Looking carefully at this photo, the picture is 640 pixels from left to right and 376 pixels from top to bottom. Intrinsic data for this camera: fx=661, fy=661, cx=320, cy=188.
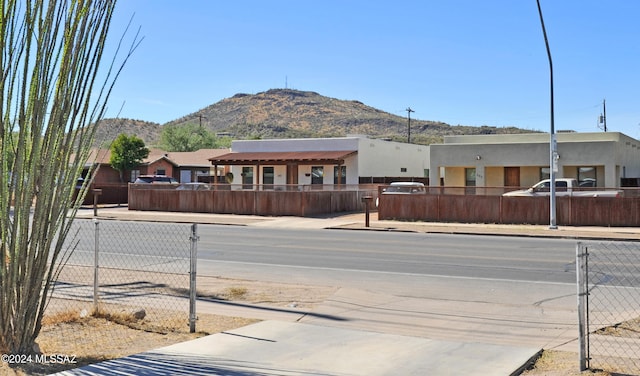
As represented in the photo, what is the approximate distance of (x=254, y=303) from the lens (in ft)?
33.5

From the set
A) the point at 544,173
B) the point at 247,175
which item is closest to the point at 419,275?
the point at 544,173

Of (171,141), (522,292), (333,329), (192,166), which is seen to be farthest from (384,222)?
(171,141)

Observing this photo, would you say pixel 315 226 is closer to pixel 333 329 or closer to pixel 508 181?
pixel 508 181

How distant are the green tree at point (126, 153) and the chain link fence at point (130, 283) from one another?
40.1 metres

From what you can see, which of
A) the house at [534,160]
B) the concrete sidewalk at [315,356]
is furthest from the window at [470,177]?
the concrete sidewalk at [315,356]

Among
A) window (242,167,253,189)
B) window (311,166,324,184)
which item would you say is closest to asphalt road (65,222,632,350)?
window (311,166,324,184)

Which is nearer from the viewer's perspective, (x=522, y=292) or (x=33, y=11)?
(x=33, y=11)

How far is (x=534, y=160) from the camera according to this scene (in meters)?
38.2

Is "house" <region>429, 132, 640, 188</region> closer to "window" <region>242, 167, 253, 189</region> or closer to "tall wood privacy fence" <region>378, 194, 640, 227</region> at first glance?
"tall wood privacy fence" <region>378, 194, 640, 227</region>

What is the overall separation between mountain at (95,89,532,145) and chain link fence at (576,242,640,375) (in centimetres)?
10606

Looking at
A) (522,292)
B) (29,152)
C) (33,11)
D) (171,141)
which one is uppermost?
(171,141)

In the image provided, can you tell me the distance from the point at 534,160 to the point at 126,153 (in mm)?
36634

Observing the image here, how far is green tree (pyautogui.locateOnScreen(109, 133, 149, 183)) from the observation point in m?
59.1

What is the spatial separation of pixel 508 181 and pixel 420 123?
114 meters
